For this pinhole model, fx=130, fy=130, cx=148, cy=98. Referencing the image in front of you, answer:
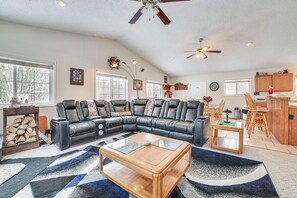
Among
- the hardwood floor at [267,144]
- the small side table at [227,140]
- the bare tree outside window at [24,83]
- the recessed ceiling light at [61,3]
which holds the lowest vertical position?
the hardwood floor at [267,144]

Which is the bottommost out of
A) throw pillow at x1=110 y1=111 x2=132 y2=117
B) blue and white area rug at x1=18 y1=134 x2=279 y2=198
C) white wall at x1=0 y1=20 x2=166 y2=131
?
blue and white area rug at x1=18 y1=134 x2=279 y2=198

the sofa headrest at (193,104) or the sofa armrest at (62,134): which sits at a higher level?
the sofa headrest at (193,104)

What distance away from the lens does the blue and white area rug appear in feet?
5.06

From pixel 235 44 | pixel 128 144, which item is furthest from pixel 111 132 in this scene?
pixel 235 44

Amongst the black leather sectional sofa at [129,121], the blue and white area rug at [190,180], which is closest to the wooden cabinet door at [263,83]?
the black leather sectional sofa at [129,121]

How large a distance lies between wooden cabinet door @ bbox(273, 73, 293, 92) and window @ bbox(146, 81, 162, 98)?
541 centimetres

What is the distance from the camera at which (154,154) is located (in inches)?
64.4

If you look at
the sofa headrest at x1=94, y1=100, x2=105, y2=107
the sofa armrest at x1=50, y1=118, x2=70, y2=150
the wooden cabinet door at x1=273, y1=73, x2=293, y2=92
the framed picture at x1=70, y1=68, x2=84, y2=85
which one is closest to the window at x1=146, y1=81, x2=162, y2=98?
the sofa headrest at x1=94, y1=100, x2=105, y2=107

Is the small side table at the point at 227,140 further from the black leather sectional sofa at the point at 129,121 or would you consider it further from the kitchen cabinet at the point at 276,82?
the kitchen cabinet at the point at 276,82

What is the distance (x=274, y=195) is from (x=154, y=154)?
145 cm

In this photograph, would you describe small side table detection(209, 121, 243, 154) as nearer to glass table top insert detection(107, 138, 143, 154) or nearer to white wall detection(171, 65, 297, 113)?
glass table top insert detection(107, 138, 143, 154)

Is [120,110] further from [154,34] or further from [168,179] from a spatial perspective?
[168,179]

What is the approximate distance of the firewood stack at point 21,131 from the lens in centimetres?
267

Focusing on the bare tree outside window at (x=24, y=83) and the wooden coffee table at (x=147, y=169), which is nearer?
the wooden coffee table at (x=147, y=169)
